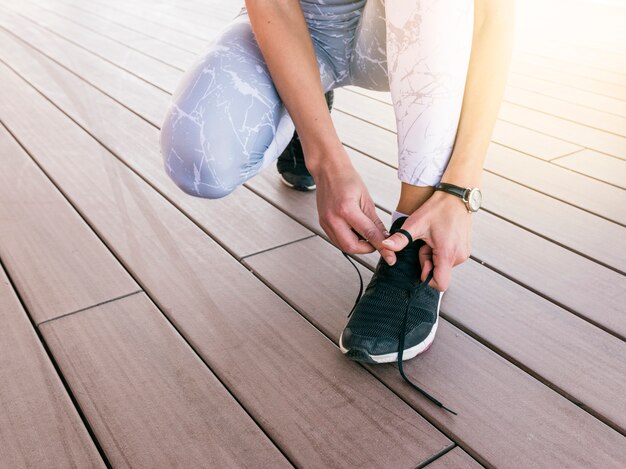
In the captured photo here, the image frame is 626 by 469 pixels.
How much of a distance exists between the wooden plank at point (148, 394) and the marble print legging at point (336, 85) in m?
0.25

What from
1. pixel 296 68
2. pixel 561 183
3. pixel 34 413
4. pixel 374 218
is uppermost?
pixel 296 68

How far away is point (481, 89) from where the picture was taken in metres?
0.81

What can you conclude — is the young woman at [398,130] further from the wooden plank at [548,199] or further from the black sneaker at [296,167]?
the wooden plank at [548,199]

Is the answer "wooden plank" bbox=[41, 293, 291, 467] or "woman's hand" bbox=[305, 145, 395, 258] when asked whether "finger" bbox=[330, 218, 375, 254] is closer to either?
"woman's hand" bbox=[305, 145, 395, 258]

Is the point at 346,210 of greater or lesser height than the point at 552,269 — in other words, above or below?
above

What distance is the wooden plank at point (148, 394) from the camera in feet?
2.18

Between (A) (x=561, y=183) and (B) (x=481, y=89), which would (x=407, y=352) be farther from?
(A) (x=561, y=183)

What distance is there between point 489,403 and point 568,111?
4.15 feet

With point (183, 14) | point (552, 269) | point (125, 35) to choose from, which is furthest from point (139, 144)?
point (183, 14)

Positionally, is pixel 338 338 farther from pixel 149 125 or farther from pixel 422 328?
pixel 149 125

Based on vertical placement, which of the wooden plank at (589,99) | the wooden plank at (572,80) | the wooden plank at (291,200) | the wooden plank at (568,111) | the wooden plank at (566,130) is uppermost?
the wooden plank at (572,80)

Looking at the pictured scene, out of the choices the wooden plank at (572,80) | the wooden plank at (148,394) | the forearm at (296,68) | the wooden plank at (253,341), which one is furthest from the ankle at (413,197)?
the wooden plank at (572,80)

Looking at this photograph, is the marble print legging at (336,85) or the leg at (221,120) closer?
the marble print legging at (336,85)

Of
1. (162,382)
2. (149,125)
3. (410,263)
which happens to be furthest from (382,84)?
(149,125)
